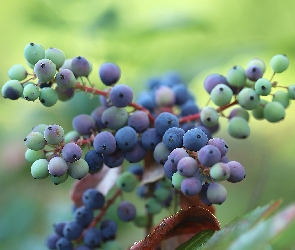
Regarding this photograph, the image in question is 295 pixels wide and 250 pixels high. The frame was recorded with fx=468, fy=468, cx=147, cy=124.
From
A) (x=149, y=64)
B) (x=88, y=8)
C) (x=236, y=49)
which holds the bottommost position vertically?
(x=236, y=49)

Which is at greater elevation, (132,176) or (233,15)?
(233,15)

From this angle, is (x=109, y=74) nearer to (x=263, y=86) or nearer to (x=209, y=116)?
(x=209, y=116)

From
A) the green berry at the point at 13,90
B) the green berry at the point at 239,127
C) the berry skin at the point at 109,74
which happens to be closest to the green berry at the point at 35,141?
the green berry at the point at 13,90

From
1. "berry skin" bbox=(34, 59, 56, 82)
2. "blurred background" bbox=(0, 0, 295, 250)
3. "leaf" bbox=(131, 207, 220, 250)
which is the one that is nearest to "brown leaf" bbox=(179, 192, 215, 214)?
"leaf" bbox=(131, 207, 220, 250)

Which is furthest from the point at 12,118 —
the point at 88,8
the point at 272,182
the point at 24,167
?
the point at 272,182

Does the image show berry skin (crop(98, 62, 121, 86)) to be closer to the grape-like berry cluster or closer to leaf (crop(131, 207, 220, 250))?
the grape-like berry cluster

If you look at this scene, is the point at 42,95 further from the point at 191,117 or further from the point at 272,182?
the point at 272,182
